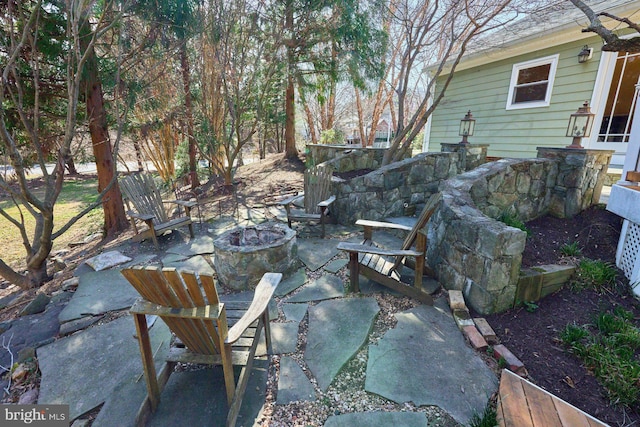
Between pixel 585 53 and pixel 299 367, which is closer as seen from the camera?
pixel 299 367

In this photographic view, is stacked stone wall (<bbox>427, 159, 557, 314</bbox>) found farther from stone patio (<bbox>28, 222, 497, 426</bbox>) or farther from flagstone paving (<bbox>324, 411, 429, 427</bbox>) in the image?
flagstone paving (<bbox>324, 411, 429, 427</bbox>)

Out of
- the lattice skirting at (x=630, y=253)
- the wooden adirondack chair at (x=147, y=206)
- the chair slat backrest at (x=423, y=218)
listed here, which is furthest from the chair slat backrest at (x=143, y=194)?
the lattice skirting at (x=630, y=253)

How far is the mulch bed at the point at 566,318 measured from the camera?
5.83ft

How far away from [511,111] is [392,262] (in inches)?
220

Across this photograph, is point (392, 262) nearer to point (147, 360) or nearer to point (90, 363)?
point (147, 360)

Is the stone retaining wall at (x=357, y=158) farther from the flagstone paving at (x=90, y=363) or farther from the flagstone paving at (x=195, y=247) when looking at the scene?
the flagstone paving at (x=90, y=363)

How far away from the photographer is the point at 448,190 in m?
3.33

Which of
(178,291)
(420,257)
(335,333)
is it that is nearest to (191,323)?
(178,291)

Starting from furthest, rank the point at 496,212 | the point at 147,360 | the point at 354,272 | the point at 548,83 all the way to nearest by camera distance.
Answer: the point at 548,83 < the point at 496,212 < the point at 354,272 < the point at 147,360

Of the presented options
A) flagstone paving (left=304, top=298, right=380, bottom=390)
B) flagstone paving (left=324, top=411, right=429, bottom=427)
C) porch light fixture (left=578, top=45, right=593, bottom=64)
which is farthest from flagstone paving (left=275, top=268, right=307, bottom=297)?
porch light fixture (left=578, top=45, right=593, bottom=64)

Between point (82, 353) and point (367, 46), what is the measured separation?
666cm

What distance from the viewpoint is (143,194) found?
14.0 ft

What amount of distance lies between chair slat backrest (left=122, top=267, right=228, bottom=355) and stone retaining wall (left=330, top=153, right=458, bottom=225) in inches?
132

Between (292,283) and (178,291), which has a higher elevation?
(178,291)
